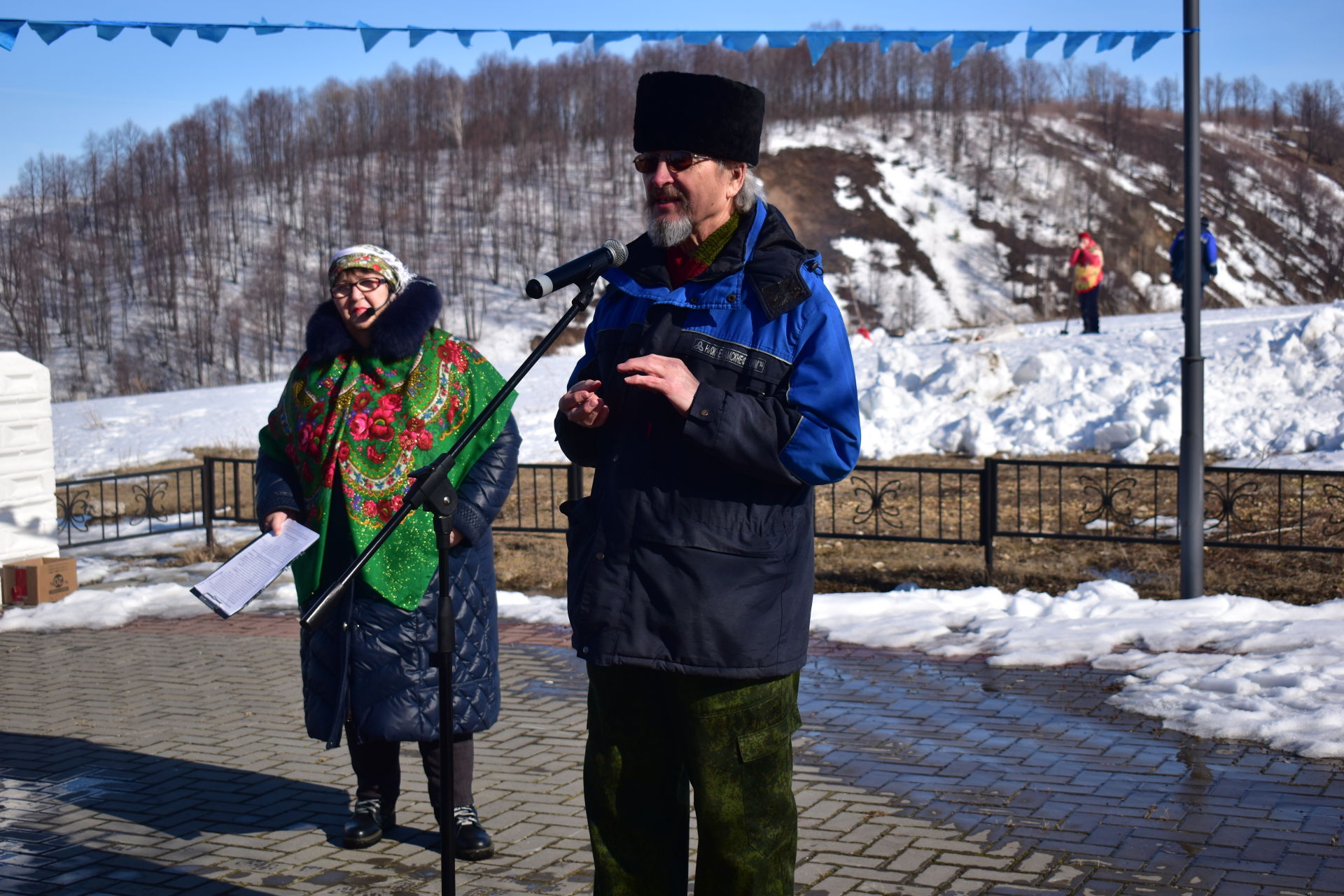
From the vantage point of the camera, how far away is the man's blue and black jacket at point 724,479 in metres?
2.62

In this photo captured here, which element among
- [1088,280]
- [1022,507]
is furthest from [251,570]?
[1088,280]

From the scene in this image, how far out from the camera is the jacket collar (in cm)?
421

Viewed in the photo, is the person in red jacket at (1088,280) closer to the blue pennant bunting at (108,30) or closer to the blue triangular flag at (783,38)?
the blue triangular flag at (783,38)

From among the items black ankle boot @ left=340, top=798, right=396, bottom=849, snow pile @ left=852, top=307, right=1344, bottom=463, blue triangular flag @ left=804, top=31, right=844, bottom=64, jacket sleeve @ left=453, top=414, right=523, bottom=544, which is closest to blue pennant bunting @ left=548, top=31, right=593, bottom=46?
blue triangular flag @ left=804, top=31, right=844, bottom=64

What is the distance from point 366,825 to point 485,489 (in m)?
1.22

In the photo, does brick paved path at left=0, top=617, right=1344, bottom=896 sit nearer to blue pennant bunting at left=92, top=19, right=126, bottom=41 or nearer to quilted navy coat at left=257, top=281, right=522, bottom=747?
quilted navy coat at left=257, top=281, right=522, bottom=747

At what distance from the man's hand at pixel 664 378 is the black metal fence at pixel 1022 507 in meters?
5.72

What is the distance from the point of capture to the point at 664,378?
8.25ft

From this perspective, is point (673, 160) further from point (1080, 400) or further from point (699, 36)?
point (1080, 400)

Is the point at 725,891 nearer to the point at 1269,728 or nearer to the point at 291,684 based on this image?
the point at 1269,728

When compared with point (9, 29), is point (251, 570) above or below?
below

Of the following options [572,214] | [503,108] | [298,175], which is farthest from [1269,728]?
[503,108]

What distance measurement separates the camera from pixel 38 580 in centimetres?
887

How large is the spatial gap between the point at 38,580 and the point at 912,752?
6537 millimetres
